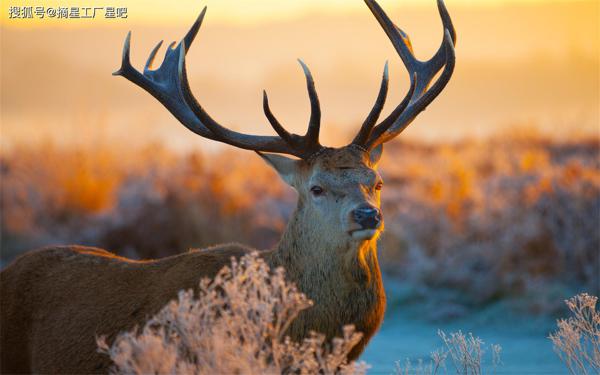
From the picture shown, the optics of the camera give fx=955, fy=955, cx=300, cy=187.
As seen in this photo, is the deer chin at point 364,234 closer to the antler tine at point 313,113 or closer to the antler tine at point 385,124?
the antler tine at point 313,113

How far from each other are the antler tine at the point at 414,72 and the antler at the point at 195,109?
507mm

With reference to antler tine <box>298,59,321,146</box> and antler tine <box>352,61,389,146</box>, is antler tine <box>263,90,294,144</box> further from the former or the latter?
antler tine <box>352,61,389,146</box>

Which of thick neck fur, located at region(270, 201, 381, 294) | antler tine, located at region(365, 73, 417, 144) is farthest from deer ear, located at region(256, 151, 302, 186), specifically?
antler tine, located at region(365, 73, 417, 144)

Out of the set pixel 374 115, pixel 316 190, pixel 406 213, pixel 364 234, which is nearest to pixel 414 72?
pixel 374 115

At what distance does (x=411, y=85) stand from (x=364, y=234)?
1585 millimetres

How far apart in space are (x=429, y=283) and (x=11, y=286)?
20.8ft

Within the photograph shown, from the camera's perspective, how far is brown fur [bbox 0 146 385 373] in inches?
240

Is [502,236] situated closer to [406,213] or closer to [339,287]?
[406,213]

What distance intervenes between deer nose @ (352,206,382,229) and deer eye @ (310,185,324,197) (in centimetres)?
46

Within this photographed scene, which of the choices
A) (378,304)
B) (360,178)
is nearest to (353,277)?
(378,304)

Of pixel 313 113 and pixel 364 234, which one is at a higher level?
pixel 313 113

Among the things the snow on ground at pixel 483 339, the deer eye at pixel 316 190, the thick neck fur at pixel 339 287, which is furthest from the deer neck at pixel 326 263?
the snow on ground at pixel 483 339

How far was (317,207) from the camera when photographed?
6262mm

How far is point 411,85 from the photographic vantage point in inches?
274
